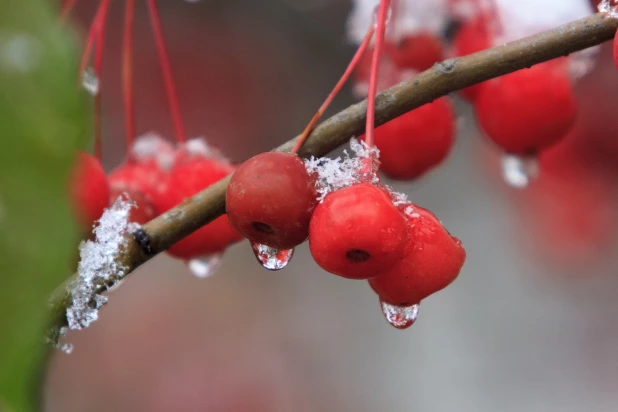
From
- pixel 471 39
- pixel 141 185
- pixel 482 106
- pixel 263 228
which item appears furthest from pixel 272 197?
pixel 471 39

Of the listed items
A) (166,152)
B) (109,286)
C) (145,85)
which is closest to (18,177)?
(109,286)

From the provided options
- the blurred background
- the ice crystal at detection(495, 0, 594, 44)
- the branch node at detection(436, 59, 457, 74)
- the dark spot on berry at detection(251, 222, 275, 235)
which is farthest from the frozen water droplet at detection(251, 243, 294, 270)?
the blurred background

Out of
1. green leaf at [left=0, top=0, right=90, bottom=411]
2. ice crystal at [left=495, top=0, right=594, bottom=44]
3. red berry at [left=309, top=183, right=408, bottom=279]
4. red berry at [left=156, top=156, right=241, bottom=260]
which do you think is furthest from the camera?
ice crystal at [left=495, top=0, right=594, bottom=44]

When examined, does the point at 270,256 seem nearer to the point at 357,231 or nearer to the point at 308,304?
the point at 357,231

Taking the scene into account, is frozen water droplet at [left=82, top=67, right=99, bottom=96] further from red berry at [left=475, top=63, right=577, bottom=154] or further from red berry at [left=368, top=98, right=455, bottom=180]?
red berry at [left=475, top=63, right=577, bottom=154]

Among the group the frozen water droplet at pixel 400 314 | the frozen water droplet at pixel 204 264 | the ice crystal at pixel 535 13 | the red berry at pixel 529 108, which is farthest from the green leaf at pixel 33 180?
the ice crystal at pixel 535 13

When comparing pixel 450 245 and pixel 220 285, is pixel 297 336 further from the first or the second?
pixel 450 245
